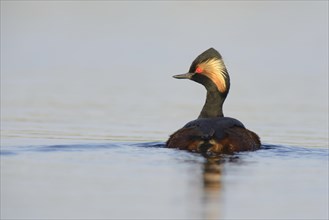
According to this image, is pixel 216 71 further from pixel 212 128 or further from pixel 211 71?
pixel 212 128

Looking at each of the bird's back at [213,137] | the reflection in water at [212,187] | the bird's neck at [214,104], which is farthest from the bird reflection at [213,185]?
the bird's neck at [214,104]

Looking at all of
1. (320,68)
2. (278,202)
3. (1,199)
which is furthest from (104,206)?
(320,68)

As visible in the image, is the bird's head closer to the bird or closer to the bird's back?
A: the bird

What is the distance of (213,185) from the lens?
11898mm

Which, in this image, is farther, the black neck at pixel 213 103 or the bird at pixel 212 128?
the black neck at pixel 213 103

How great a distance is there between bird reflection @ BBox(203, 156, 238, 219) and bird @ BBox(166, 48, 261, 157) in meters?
0.30

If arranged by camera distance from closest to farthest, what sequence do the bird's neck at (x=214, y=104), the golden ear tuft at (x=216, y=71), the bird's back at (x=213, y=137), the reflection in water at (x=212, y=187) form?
the reflection in water at (x=212, y=187) → the bird's back at (x=213, y=137) → the golden ear tuft at (x=216, y=71) → the bird's neck at (x=214, y=104)

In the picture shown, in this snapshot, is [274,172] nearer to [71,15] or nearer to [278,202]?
[278,202]

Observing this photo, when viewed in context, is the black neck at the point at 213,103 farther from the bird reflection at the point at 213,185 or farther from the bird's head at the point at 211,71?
the bird reflection at the point at 213,185

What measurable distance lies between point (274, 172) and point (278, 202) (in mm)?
1744

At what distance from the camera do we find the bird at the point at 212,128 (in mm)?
13969

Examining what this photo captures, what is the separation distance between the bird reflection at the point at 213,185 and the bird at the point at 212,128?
0.30 metres

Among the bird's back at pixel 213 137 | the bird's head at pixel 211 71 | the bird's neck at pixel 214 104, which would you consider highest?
the bird's head at pixel 211 71

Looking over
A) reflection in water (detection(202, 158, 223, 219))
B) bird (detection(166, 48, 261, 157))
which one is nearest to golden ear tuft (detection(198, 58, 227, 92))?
bird (detection(166, 48, 261, 157))
